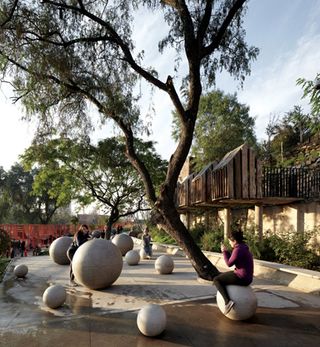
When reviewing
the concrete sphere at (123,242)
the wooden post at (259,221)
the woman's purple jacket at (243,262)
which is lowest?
the concrete sphere at (123,242)

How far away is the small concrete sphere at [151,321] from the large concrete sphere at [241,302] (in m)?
1.50

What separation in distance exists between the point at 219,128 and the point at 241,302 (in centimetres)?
2713

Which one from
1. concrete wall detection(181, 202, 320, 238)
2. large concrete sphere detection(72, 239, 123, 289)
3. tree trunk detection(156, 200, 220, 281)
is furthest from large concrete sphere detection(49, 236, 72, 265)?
concrete wall detection(181, 202, 320, 238)

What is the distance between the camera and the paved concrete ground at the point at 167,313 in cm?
643

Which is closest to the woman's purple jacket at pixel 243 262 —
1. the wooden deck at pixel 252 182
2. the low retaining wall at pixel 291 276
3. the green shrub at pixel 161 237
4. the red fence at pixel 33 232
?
the low retaining wall at pixel 291 276

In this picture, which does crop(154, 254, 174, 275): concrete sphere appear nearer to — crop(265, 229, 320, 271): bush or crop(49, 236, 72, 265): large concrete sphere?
crop(265, 229, 320, 271): bush

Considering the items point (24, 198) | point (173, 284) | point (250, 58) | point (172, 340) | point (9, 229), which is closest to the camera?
point (172, 340)

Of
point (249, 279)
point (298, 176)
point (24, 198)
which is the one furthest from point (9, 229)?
point (249, 279)

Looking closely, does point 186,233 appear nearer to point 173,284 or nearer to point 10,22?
point 173,284

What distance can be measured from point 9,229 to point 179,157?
31.8 metres

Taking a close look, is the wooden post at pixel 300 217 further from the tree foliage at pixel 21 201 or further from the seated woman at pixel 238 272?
the tree foliage at pixel 21 201

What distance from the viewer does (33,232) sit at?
40.2 metres

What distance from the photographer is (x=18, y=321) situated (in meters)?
7.60

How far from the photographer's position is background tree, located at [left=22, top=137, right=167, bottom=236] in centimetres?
2886
